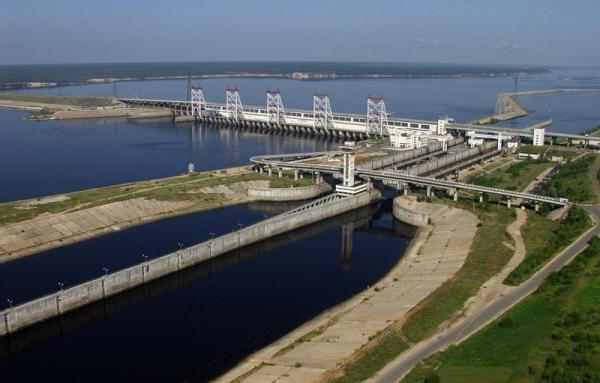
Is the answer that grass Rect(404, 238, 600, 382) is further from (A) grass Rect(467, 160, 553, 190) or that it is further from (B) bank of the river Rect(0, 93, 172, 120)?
(B) bank of the river Rect(0, 93, 172, 120)

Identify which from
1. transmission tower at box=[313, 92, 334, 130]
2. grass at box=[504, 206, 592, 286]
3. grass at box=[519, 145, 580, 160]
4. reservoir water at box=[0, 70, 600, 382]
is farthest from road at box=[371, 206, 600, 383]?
transmission tower at box=[313, 92, 334, 130]

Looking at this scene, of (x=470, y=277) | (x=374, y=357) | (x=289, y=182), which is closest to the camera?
(x=374, y=357)

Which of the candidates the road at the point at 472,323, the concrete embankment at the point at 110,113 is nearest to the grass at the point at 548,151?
the road at the point at 472,323

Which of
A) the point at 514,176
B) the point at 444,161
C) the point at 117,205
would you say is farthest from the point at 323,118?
the point at 117,205

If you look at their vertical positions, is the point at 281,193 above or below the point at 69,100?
below

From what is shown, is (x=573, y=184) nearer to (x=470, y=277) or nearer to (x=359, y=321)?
(x=470, y=277)

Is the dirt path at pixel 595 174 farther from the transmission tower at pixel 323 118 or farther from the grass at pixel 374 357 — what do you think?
the transmission tower at pixel 323 118
